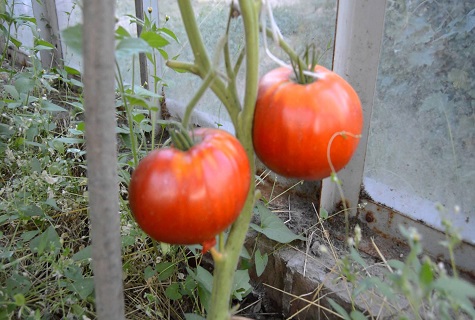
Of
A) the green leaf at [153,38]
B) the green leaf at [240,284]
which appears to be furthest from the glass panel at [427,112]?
the green leaf at [153,38]

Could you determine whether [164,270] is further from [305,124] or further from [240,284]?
[305,124]

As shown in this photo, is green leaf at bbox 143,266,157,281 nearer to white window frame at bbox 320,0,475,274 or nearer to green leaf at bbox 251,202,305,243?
green leaf at bbox 251,202,305,243

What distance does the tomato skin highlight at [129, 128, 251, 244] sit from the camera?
45cm

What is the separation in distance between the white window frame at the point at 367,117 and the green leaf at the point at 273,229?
5.5 inches

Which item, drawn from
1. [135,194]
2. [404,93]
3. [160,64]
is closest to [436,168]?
[404,93]

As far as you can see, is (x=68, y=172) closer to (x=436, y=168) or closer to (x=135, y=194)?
(x=135, y=194)

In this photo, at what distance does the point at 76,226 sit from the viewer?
981 millimetres

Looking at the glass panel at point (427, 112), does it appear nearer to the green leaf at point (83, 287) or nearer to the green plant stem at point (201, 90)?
the green plant stem at point (201, 90)

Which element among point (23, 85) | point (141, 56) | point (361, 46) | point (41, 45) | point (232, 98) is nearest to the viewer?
point (232, 98)

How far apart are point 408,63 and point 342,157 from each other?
386 millimetres

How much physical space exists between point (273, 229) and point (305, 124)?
43cm

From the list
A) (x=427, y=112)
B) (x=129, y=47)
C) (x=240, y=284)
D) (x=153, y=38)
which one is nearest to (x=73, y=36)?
(x=129, y=47)

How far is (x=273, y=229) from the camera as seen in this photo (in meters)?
0.86

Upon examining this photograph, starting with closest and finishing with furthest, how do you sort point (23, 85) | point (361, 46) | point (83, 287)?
1. point (83, 287)
2. point (361, 46)
3. point (23, 85)
